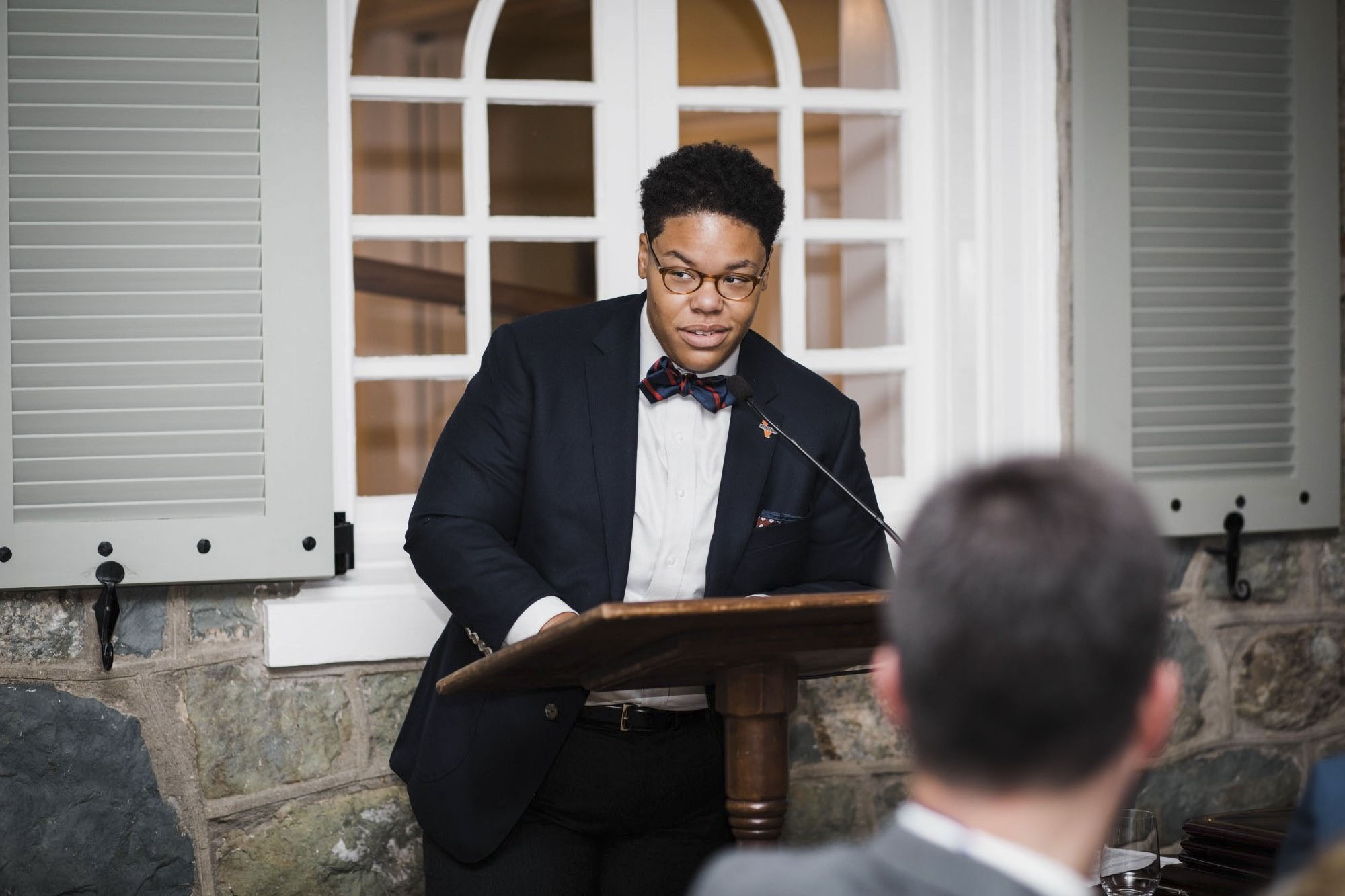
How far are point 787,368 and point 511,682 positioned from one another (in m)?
0.86

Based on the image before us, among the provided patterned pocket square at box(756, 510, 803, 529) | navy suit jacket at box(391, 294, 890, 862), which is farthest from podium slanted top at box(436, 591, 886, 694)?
patterned pocket square at box(756, 510, 803, 529)

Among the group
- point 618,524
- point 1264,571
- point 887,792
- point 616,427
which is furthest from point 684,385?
point 1264,571

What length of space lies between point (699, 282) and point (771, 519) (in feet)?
1.30

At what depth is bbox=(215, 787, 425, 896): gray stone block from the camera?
8.48 feet

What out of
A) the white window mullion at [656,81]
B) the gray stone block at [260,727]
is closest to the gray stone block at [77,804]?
the gray stone block at [260,727]

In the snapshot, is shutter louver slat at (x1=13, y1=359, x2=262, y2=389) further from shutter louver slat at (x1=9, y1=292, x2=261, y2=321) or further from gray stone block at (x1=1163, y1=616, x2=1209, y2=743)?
gray stone block at (x1=1163, y1=616, x2=1209, y2=743)

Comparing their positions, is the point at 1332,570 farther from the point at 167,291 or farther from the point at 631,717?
the point at 167,291

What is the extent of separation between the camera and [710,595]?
212 cm

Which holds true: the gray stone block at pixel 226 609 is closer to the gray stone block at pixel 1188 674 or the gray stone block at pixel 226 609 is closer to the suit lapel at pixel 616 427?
the suit lapel at pixel 616 427

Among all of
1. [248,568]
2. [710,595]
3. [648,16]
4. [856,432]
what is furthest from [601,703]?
[648,16]

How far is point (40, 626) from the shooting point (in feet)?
8.20

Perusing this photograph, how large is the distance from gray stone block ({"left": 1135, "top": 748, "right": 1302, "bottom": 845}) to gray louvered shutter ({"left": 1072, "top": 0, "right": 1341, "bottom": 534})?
541 millimetres

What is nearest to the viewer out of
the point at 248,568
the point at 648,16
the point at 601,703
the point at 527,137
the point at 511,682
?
the point at 511,682

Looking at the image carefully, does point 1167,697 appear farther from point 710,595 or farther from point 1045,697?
point 710,595
